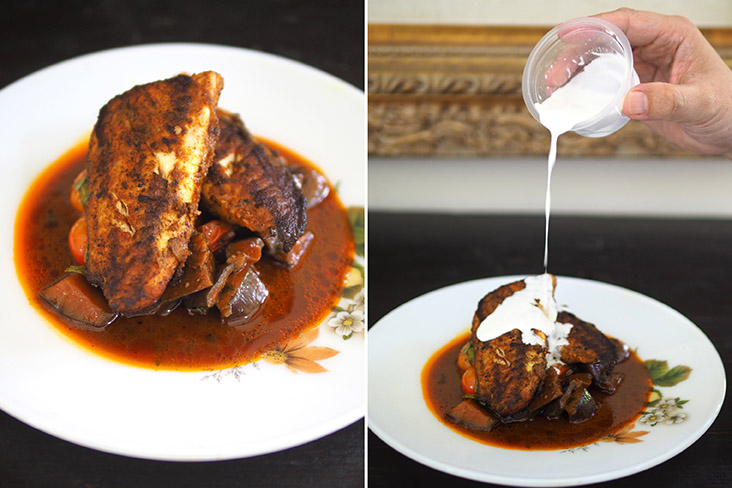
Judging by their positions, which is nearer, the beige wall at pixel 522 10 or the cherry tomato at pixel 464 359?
the cherry tomato at pixel 464 359

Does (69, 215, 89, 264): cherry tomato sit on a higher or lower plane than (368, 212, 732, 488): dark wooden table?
higher

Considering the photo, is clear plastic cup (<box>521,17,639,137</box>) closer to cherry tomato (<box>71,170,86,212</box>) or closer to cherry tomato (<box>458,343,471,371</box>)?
cherry tomato (<box>458,343,471,371</box>)

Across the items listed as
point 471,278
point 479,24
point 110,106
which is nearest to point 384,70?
point 479,24

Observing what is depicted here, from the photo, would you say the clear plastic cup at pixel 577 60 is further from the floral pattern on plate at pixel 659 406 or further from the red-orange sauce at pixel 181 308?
the red-orange sauce at pixel 181 308

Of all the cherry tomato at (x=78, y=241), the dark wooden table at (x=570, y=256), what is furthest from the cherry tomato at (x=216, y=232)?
the dark wooden table at (x=570, y=256)

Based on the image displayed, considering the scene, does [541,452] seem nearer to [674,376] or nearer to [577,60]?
[674,376]

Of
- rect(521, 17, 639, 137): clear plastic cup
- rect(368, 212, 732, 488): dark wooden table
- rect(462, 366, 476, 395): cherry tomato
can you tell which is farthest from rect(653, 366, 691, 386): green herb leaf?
rect(521, 17, 639, 137): clear plastic cup

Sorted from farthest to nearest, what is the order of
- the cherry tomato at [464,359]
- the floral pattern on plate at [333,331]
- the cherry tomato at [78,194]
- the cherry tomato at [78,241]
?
the cherry tomato at [78,194] < the cherry tomato at [78,241] < the cherry tomato at [464,359] < the floral pattern on plate at [333,331]
